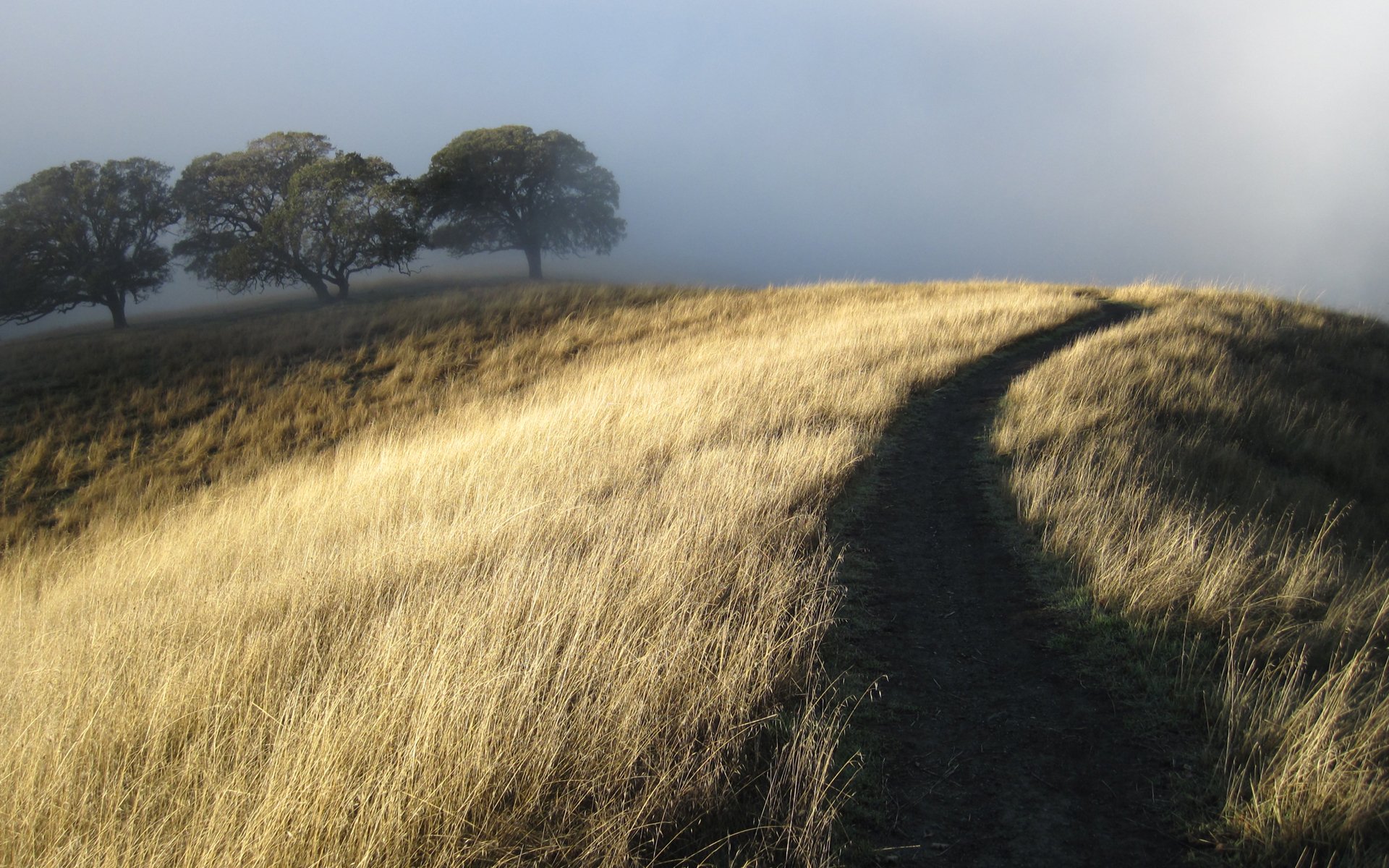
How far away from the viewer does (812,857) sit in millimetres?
2445

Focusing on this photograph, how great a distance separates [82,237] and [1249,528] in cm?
3655

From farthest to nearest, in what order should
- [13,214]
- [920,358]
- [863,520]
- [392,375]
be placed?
[13,214] → [392,375] → [920,358] → [863,520]

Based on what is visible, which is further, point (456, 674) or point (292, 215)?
point (292, 215)

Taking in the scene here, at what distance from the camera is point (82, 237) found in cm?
2612

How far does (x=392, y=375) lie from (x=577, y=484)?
39.7 feet

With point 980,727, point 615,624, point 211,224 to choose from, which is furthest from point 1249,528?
point 211,224

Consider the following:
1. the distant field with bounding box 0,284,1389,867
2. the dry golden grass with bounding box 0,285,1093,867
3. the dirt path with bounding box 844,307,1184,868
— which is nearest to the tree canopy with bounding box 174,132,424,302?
the distant field with bounding box 0,284,1389,867

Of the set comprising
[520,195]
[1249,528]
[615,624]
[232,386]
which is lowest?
[1249,528]

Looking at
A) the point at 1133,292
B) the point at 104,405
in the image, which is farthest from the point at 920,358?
the point at 104,405

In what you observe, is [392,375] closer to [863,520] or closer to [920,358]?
[920,358]

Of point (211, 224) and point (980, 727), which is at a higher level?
point (211, 224)

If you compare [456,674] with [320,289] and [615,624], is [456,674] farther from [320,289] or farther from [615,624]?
[320,289]

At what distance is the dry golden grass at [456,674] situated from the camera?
92.9 inches

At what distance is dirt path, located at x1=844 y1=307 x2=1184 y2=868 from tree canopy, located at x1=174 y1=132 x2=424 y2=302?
27.9 metres
